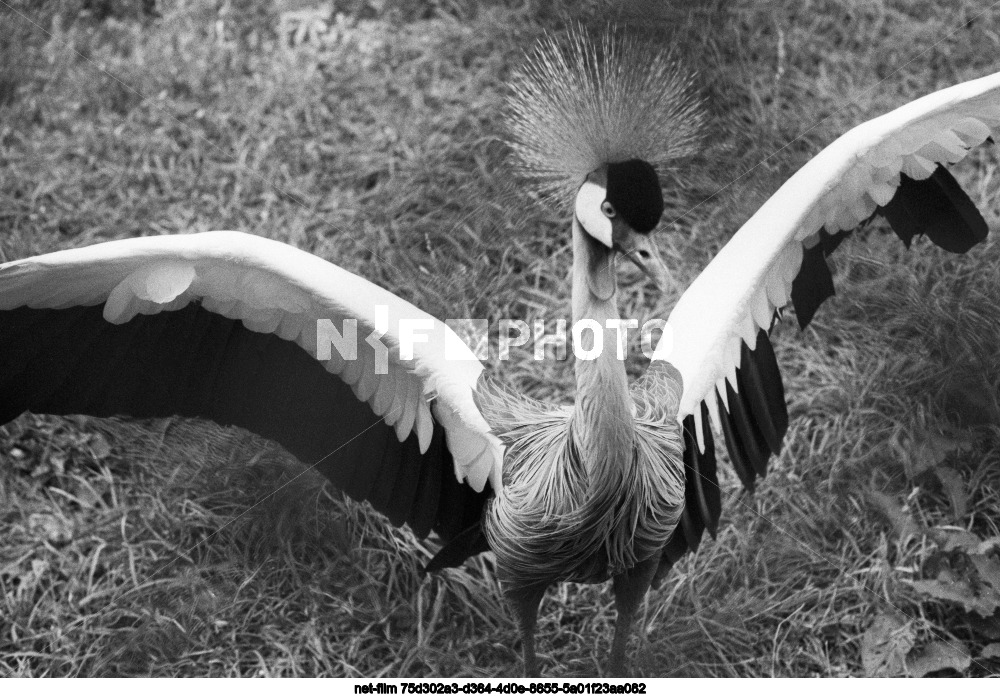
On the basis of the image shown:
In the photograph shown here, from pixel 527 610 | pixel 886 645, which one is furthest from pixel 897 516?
pixel 527 610

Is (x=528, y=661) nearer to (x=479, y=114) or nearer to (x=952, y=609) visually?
(x=952, y=609)

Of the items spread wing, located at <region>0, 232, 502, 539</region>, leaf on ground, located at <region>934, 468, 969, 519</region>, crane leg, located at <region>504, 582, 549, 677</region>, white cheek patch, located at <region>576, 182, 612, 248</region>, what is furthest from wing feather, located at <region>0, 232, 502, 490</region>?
leaf on ground, located at <region>934, 468, 969, 519</region>

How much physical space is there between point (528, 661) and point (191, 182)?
153 centimetres

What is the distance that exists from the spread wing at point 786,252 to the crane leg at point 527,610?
0.29 meters

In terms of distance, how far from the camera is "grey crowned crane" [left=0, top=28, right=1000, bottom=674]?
1.76m

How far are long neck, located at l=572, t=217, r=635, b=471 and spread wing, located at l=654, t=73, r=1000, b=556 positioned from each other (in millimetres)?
241

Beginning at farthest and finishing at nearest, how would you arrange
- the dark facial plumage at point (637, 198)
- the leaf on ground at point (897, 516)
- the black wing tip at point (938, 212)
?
the leaf on ground at point (897, 516) → the black wing tip at point (938, 212) → the dark facial plumage at point (637, 198)

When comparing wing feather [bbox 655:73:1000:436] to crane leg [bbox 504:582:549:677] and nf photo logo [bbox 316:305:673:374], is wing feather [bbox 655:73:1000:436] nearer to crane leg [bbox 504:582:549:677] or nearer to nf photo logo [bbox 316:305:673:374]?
nf photo logo [bbox 316:305:673:374]

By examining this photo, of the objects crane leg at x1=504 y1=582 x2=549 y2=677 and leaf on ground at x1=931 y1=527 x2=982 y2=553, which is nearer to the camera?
crane leg at x1=504 y1=582 x2=549 y2=677

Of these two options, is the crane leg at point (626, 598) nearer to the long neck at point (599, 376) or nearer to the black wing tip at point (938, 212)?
the long neck at point (599, 376)

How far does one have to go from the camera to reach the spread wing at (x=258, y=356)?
173 cm

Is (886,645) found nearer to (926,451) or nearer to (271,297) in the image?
(926,451)

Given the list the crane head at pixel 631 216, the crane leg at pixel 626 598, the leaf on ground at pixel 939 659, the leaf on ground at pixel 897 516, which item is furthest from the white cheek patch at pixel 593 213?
the leaf on ground at pixel 939 659

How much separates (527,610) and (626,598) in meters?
0.18
